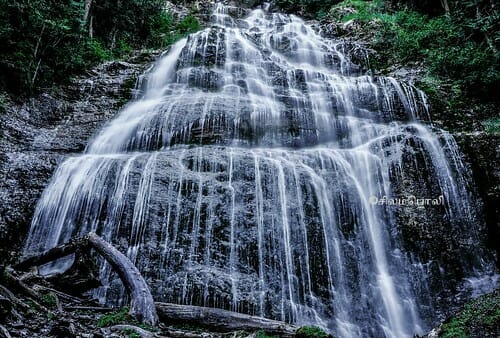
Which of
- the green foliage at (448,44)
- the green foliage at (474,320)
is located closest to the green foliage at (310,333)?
the green foliage at (474,320)

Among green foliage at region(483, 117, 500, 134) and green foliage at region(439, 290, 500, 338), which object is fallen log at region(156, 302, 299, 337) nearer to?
green foliage at region(439, 290, 500, 338)

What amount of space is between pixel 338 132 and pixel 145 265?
277 inches

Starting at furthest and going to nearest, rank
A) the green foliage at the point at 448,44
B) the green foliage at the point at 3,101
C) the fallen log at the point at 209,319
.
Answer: the green foliage at the point at 448,44 → the green foliage at the point at 3,101 → the fallen log at the point at 209,319

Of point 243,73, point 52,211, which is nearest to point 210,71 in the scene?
point 243,73

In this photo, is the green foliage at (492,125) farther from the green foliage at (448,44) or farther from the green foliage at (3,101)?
the green foliage at (3,101)

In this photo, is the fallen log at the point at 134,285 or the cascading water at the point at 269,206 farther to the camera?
the cascading water at the point at 269,206

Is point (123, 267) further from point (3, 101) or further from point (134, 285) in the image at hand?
point (3, 101)

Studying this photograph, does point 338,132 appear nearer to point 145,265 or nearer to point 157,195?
point 157,195

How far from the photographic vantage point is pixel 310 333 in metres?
4.21

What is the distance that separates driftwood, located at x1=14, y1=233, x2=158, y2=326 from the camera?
4.57 m
